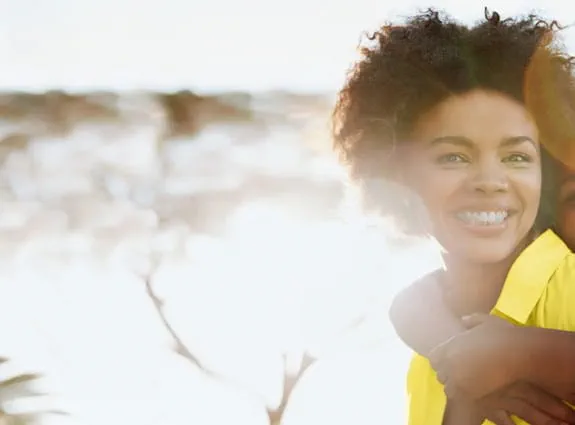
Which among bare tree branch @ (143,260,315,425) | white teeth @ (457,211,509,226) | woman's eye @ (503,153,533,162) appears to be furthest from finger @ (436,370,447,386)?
bare tree branch @ (143,260,315,425)

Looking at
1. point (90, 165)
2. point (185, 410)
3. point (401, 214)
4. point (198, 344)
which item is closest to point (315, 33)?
point (401, 214)

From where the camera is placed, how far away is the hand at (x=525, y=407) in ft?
3.62

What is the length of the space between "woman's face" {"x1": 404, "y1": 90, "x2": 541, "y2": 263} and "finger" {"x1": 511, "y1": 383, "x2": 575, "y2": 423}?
218 millimetres

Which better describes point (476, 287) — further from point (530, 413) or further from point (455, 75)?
point (455, 75)

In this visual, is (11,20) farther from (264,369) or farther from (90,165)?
(264,369)

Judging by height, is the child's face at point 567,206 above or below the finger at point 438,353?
above

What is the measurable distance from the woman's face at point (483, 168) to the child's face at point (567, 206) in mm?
36

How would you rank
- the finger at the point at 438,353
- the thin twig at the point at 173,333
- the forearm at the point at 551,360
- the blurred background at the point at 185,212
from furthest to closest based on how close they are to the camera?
the thin twig at the point at 173,333 → the blurred background at the point at 185,212 → the finger at the point at 438,353 → the forearm at the point at 551,360

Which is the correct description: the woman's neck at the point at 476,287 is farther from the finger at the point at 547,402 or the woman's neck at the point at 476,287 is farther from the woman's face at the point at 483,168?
the finger at the point at 547,402

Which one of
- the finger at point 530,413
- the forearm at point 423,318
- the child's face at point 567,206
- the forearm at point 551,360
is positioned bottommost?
the finger at point 530,413

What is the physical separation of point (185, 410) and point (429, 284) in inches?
25.7

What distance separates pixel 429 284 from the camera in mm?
1310

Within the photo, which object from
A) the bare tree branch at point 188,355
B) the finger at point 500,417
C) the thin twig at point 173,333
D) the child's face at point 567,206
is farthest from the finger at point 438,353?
the thin twig at point 173,333

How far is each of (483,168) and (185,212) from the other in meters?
0.64
